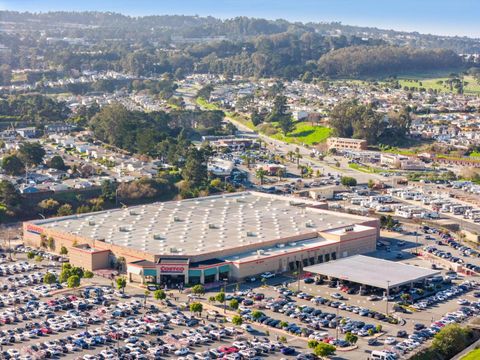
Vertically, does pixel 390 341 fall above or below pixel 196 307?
below

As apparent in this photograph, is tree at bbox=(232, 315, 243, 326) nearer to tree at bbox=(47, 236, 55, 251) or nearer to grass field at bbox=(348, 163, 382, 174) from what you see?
tree at bbox=(47, 236, 55, 251)

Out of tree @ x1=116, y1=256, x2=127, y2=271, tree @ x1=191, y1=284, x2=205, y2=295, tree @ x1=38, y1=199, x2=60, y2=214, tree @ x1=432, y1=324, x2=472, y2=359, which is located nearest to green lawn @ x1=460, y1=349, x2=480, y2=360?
tree @ x1=432, y1=324, x2=472, y2=359

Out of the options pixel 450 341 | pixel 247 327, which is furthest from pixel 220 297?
pixel 450 341

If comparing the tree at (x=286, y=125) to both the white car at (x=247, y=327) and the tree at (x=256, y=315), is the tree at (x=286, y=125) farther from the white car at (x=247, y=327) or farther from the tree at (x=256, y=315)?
the white car at (x=247, y=327)

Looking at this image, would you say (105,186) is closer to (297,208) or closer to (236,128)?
(297,208)

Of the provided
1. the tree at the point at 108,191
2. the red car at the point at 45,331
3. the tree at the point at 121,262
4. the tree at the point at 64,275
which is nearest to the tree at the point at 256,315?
the red car at the point at 45,331

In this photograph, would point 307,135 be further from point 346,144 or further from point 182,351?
point 182,351
